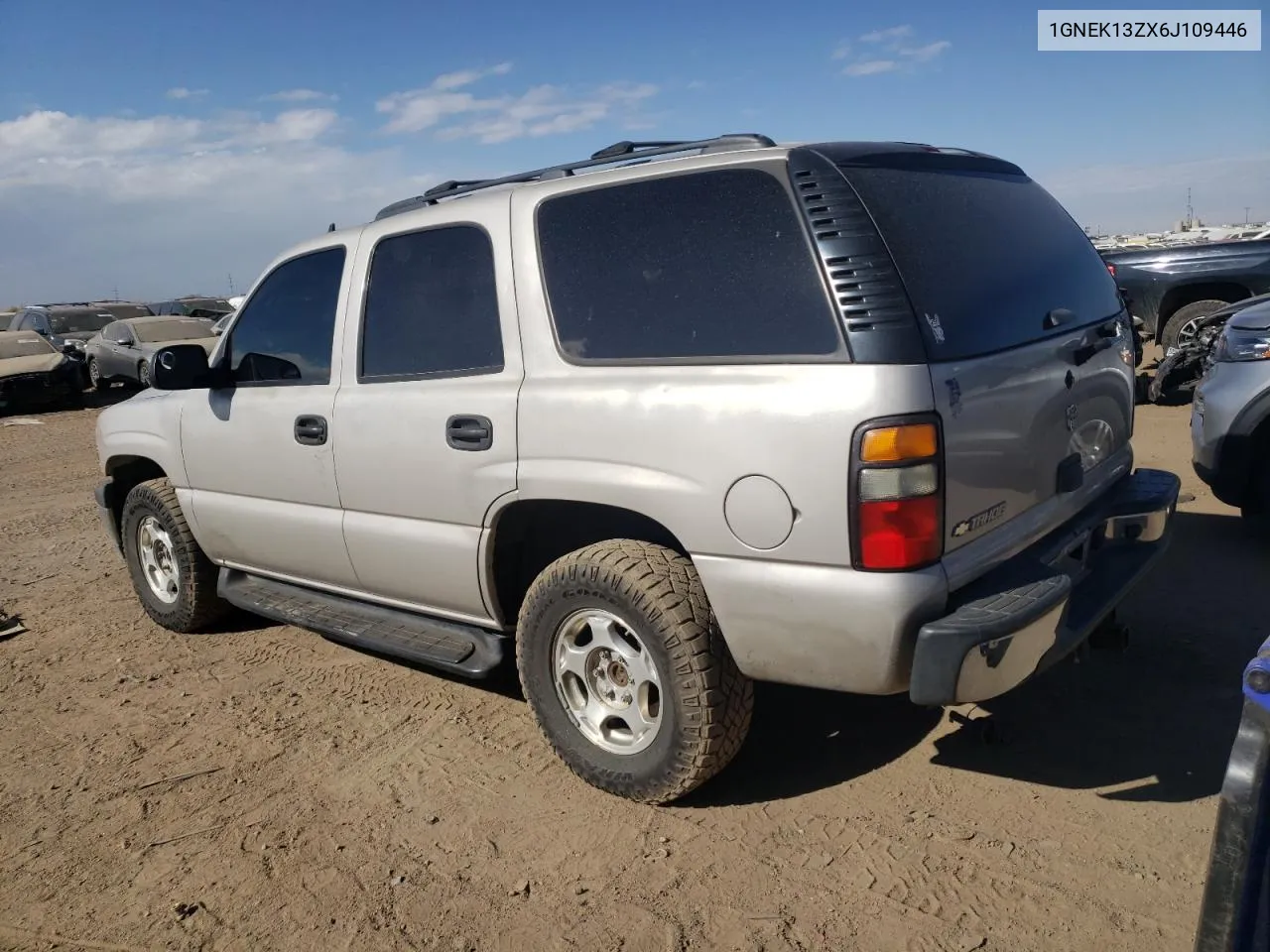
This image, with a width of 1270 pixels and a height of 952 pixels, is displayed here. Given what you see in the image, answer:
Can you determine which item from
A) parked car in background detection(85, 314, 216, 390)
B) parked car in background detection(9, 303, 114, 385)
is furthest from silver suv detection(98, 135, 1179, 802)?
parked car in background detection(9, 303, 114, 385)

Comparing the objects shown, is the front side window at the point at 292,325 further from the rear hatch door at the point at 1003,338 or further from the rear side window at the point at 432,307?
the rear hatch door at the point at 1003,338

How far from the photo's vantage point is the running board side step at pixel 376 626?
12.1 feet

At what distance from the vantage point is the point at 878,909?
8.77 ft

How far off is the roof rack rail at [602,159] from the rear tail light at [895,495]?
3.34 ft

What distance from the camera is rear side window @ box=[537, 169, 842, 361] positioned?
276 centimetres

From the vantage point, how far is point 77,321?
76.7 feet

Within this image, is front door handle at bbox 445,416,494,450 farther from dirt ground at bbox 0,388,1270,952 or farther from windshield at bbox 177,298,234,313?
windshield at bbox 177,298,234,313

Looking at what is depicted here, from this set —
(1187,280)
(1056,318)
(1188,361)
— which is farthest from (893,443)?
(1187,280)

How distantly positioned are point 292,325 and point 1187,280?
9.35 metres

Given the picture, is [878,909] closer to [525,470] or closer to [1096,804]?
[1096,804]

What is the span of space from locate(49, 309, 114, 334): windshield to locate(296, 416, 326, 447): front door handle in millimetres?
22210

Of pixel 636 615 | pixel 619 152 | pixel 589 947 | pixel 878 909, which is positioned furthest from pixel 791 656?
pixel 619 152

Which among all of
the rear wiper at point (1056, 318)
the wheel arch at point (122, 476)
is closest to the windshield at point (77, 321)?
the wheel arch at point (122, 476)

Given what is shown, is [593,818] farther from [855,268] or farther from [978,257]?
[978,257]
